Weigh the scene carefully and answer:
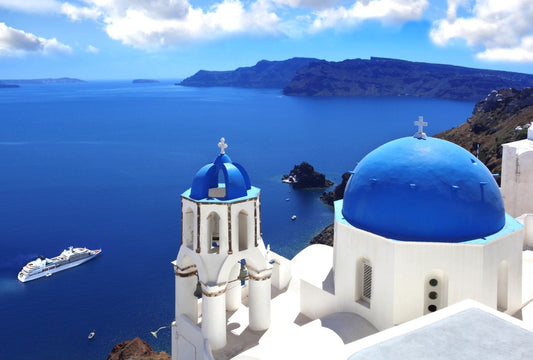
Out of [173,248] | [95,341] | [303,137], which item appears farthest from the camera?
[303,137]

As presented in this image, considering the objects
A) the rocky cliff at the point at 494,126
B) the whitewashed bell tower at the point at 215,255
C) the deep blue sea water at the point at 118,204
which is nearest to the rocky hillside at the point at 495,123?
the rocky cliff at the point at 494,126

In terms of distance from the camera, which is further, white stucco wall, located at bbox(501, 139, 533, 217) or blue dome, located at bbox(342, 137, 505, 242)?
white stucco wall, located at bbox(501, 139, 533, 217)

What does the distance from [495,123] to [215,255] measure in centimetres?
5190

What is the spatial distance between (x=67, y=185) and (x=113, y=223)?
14.9 meters

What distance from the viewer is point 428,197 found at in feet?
37.0

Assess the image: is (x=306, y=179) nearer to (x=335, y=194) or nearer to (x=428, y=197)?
(x=335, y=194)

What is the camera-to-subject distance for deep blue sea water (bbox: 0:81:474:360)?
90.2 ft

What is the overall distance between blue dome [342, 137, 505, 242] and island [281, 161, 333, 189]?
136 ft

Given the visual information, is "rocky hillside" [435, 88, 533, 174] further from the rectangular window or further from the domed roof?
the domed roof

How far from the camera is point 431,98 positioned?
186500mm

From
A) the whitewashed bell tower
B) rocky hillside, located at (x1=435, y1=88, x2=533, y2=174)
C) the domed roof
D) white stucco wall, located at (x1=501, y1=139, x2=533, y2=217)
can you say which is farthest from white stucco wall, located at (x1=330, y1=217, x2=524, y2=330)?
rocky hillside, located at (x1=435, y1=88, x2=533, y2=174)

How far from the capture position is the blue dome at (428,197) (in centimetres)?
1117

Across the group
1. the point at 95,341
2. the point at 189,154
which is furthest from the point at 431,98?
the point at 95,341

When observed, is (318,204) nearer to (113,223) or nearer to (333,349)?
(113,223)
